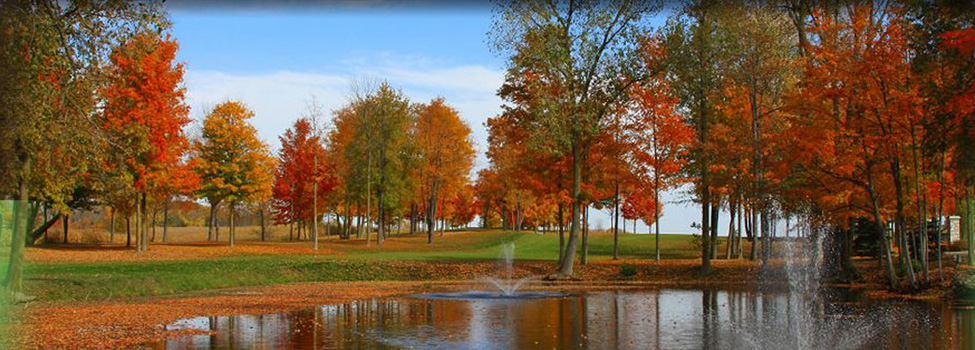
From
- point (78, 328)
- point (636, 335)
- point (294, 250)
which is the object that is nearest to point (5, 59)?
point (78, 328)

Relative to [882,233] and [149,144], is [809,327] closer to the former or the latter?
[882,233]

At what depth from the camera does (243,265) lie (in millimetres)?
34969

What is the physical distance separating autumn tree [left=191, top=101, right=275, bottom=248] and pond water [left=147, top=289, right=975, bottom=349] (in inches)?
1219

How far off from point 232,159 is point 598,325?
40635mm

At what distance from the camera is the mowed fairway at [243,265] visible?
26145 millimetres

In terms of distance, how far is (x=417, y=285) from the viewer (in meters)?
31.9

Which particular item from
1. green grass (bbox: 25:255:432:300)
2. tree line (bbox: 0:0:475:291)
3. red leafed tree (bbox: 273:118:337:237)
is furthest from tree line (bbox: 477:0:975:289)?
red leafed tree (bbox: 273:118:337:237)

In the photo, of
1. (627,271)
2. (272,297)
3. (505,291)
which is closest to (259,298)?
(272,297)

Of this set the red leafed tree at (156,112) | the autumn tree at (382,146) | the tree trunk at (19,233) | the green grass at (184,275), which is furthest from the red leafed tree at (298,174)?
the tree trunk at (19,233)

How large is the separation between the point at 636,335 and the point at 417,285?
55.9 ft

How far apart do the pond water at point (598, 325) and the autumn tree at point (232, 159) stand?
31.0 meters

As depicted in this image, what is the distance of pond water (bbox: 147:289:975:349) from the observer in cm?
1470

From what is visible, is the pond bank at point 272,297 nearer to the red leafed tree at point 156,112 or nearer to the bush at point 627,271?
the bush at point 627,271

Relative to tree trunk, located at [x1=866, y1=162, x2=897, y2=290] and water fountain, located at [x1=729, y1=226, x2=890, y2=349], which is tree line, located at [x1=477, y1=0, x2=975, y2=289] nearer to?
tree trunk, located at [x1=866, y1=162, x2=897, y2=290]
